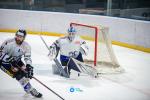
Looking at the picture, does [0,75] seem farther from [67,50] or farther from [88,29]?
[88,29]

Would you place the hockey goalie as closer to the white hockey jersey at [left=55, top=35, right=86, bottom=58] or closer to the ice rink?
the white hockey jersey at [left=55, top=35, right=86, bottom=58]

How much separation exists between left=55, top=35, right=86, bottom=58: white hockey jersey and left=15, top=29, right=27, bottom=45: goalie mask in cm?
154

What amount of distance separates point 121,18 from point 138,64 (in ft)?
7.36

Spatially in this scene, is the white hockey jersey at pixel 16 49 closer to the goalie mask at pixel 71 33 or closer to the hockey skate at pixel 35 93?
the hockey skate at pixel 35 93

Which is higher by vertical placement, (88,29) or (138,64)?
(88,29)

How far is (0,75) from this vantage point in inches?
290

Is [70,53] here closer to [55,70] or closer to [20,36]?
[55,70]

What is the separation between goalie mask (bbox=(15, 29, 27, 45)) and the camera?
5.68m

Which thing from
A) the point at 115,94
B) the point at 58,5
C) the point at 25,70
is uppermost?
the point at 58,5

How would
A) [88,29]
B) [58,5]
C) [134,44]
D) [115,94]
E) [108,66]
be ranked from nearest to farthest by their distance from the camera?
[115,94], [108,66], [88,29], [134,44], [58,5]

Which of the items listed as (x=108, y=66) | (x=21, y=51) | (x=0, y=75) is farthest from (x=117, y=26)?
(x=21, y=51)

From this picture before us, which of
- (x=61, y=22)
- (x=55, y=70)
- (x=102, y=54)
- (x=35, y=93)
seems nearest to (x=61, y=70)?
(x=55, y=70)

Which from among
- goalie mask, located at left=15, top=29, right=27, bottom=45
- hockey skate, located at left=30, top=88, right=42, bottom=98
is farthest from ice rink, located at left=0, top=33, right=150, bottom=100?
goalie mask, located at left=15, top=29, right=27, bottom=45

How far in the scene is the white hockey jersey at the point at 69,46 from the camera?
730 cm
